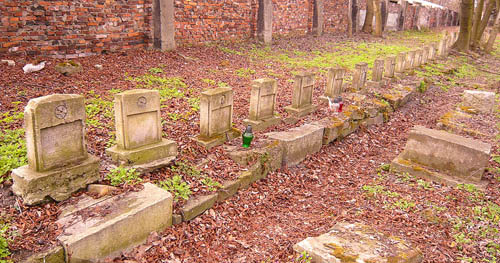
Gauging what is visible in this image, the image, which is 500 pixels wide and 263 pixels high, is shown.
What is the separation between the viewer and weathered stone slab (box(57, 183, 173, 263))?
2.69 metres

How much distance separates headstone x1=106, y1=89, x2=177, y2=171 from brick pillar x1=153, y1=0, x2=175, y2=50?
5.75 metres

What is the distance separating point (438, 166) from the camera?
4.97m

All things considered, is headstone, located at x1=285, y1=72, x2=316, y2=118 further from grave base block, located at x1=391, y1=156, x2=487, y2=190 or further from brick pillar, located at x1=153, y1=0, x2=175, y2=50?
brick pillar, located at x1=153, y1=0, x2=175, y2=50

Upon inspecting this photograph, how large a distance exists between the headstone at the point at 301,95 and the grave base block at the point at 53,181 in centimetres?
386

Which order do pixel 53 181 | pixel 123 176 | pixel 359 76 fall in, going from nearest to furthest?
pixel 53 181, pixel 123 176, pixel 359 76

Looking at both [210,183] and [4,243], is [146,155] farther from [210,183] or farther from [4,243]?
[4,243]

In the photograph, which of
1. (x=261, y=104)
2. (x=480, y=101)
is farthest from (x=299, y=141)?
(x=480, y=101)

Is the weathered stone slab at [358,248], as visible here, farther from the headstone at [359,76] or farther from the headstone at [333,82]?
the headstone at [359,76]

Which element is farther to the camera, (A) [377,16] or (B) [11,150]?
(A) [377,16]

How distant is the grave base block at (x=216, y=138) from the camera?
15.2 ft

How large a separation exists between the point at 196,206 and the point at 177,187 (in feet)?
1.03

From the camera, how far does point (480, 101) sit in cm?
858

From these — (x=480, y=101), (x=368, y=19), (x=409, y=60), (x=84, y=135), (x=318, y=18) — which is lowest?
(x=480, y=101)

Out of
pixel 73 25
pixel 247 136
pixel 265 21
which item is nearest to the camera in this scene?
pixel 247 136
